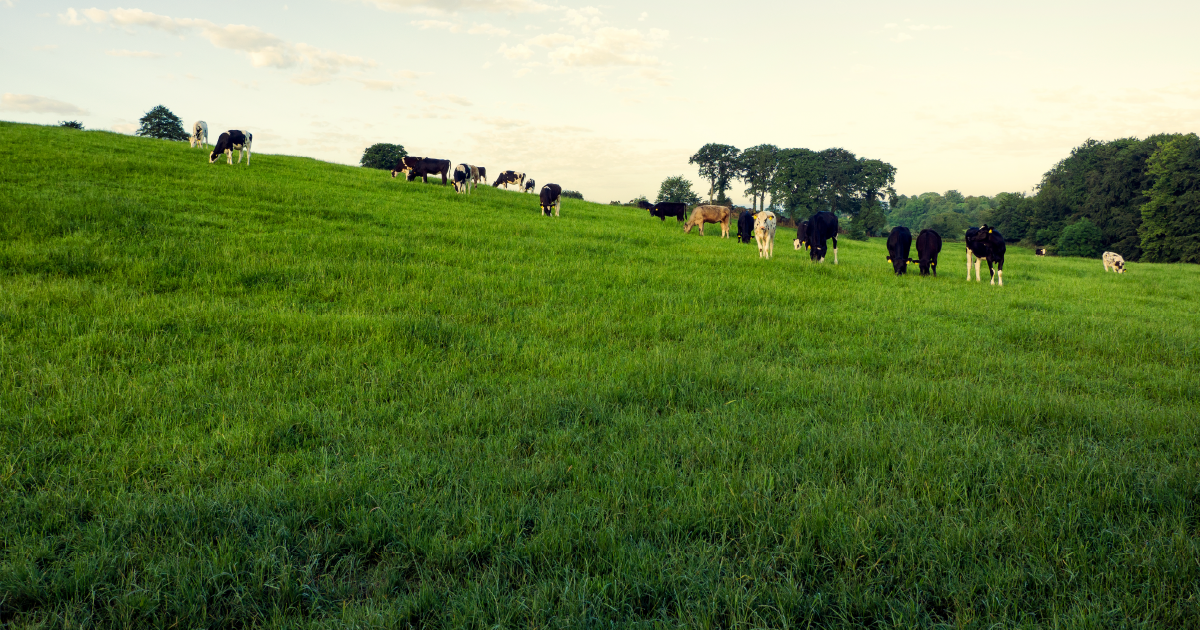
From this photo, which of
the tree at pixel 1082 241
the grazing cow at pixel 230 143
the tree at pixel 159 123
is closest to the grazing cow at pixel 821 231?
the grazing cow at pixel 230 143

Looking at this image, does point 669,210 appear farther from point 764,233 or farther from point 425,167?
point 425,167

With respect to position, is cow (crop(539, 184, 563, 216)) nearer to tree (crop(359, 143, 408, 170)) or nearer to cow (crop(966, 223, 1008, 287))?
cow (crop(966, 223, 1008, 287))

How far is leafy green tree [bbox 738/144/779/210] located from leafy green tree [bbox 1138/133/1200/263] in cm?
4150

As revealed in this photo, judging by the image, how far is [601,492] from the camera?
11.5ft

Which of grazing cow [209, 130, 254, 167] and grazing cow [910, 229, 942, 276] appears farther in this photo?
grazing cow [209, 130, 254, 167]

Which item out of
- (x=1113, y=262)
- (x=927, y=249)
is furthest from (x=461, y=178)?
(x=1113, y=262)

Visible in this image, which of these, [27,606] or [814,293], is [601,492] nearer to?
[27,606]

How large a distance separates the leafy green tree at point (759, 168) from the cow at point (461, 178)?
63782 mm

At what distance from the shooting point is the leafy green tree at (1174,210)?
48.6m

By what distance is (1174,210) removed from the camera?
165 ft

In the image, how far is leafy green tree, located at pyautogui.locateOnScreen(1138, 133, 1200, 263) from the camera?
4862cm

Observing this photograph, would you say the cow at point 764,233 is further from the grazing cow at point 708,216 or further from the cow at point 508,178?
the cow at point 508,178

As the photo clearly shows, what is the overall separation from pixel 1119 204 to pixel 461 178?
74.2 meters

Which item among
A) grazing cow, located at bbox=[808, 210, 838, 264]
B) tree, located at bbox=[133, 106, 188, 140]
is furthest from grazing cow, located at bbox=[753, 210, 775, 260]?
tree, located at bbox=[133, 106, 188, 140]
